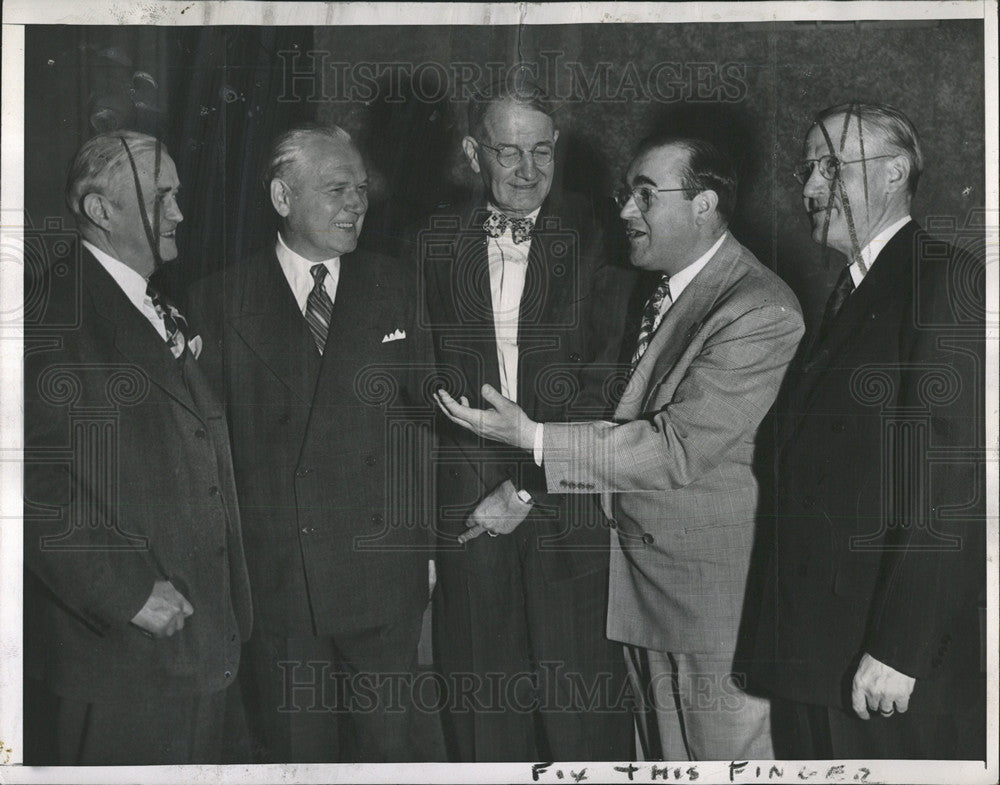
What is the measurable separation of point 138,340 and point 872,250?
89.9 inches

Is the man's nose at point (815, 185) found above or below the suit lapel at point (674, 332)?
above

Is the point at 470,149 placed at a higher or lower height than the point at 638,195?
higher

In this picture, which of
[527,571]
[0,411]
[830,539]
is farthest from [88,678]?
[830,539]

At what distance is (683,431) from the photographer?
2982 millimetres

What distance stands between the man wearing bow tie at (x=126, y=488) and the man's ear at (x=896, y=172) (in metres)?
2.18

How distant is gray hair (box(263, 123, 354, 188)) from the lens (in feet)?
9.98

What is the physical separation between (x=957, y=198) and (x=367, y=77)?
188 cm

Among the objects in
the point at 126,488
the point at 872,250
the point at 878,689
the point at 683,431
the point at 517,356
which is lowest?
the point at 878,689

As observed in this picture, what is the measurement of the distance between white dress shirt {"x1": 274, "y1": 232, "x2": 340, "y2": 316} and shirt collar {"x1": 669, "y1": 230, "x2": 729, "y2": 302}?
1036mm

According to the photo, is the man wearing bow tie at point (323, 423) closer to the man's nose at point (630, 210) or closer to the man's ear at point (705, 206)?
the man's nose at point (630, 210)

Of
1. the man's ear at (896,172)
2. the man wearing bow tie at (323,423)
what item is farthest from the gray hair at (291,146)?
the man's ear at (896,172)

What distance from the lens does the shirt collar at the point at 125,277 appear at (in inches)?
120

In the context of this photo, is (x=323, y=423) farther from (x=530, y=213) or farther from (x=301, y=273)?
(x=530, y=213)

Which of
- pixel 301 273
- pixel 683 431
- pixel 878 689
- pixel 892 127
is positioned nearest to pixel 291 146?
pixel 301 273
